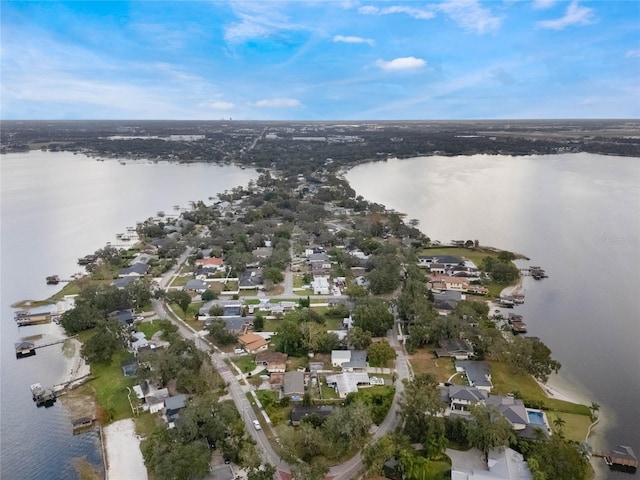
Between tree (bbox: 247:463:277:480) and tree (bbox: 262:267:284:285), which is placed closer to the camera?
tree (bbox: 247:463:277:480)

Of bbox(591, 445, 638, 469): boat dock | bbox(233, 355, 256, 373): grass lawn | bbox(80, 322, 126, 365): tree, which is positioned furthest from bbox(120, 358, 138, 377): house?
bbox(591, 445, 638, 469): boat dock

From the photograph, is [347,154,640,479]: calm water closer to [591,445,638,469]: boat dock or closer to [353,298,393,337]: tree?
[591,445,638,469]: boat dock

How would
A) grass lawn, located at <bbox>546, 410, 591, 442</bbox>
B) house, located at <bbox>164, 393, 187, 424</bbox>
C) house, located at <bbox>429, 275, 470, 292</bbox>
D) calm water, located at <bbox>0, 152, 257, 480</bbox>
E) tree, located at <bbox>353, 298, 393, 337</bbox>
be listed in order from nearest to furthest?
grass lawn, located at <bbox>546, 410, 591, 442</bbox> → house, located at <bbox>164, 393, 187, 424</bbox> → calm water, located at <bbox>0, 152, 257, 480</bbox> → tree, located at <bbox>353, 298, 393, 337</bbox> → house, located at <bbox>429, 275, 470, 292</bbox>

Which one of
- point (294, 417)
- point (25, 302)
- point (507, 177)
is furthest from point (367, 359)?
point (507, 177)

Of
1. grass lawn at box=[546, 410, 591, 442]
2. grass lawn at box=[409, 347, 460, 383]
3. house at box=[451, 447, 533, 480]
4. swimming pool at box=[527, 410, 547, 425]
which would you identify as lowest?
grass lawn at box=[546, 410, 591, 442]

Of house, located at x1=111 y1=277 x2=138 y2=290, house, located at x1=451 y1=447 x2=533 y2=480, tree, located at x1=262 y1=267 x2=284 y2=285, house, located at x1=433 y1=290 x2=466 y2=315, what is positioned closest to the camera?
house, located at x1=451 y1=447 x2=533 y2=480

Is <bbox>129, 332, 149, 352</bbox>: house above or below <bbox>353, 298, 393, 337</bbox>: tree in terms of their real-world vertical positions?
below

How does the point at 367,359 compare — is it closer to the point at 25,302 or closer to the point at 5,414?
the point at 5,414
